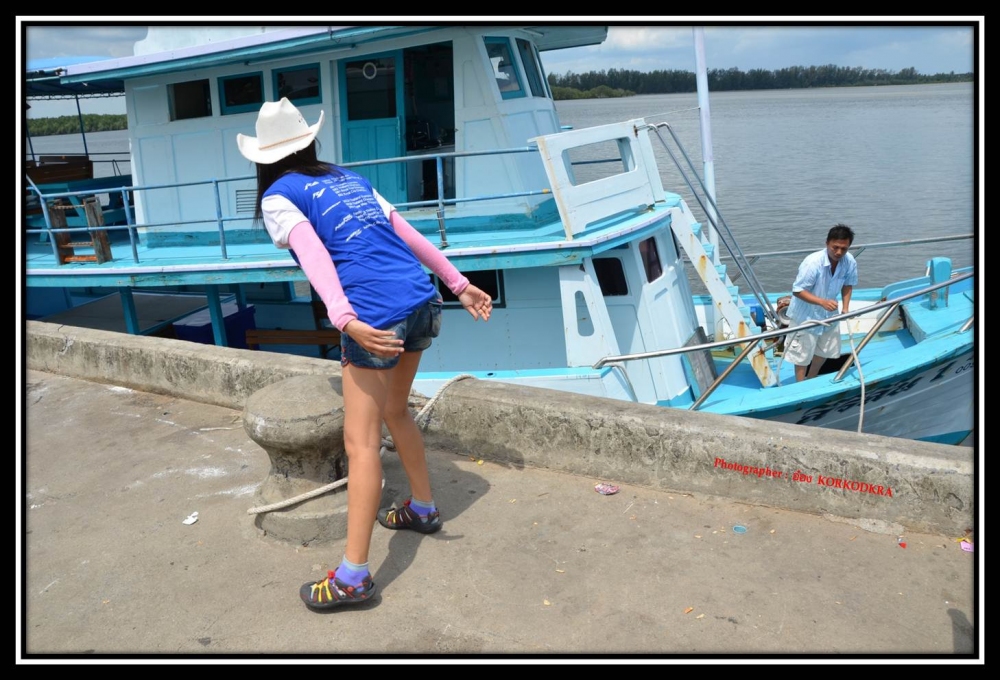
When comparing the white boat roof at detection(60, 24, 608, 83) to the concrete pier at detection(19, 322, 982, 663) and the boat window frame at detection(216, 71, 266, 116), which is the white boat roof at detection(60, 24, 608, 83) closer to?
the boat window frame at detection(216, 71, 266, 116)

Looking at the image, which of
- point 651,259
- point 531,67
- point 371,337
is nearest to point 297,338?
point 531,67

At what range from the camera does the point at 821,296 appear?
670 centimetres

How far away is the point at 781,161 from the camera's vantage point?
107 feet

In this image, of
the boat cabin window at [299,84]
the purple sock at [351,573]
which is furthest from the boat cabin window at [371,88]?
the purple sock at [351,573]

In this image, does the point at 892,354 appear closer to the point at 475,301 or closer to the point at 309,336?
the point at 475,301

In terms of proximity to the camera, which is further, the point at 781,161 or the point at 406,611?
the point at 781,161

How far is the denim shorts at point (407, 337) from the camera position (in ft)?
9.04

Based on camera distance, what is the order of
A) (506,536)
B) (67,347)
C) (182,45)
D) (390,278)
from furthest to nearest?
(182,45) < (67,347) < (506,536) < (390,278)

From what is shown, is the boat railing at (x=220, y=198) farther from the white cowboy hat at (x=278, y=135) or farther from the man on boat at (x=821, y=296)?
the white cowboy hat at (x=278, y=135)

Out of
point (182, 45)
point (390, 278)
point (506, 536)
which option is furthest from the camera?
point (182, 45)

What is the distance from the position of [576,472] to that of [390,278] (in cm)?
151

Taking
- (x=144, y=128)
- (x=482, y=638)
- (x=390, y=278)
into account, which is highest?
(x=144, y=128)
